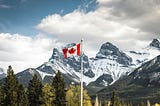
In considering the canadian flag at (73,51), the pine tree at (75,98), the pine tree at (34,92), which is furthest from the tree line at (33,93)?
the canadian flag at (73,51)

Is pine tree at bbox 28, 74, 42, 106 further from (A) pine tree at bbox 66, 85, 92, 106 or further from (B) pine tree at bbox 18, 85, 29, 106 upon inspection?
(A) pine tree at bbox 66, 85, 92, 106

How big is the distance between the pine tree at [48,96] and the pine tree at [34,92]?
148 cm

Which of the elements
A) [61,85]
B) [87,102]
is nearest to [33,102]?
[61,85]

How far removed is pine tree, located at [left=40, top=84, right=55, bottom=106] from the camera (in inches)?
3989

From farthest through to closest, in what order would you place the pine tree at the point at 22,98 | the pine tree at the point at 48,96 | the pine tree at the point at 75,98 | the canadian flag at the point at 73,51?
the pine tree at the point at 75,98 → the pine tree at the point at 48,96 → the pine tree at the point at 22,98 → the canadian flag at the point at 73,51

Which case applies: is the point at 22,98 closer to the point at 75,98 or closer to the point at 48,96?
the point at 48,96

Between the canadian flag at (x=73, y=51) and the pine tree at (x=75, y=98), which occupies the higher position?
the pine tree at (x=75, y=98)

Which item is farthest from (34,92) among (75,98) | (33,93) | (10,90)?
(75,98)

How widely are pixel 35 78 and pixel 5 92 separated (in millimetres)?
11625

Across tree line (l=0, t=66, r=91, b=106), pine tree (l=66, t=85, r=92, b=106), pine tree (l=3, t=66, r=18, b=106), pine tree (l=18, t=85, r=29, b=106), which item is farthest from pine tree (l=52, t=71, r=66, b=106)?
pine tree (l=66, t=85, r=92, b=106)

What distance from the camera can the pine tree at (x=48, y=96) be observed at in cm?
10131

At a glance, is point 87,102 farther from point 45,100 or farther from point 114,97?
point 45,100

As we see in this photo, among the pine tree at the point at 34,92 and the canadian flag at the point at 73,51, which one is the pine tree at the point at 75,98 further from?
the canadian flag at the point at 73,51

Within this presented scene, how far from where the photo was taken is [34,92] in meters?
103
